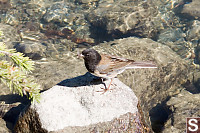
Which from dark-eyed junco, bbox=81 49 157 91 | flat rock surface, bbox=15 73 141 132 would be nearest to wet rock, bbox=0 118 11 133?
flat rock surface, bbox=15 73 141 132

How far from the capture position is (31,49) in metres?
9.84

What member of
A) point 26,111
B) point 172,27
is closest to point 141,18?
point 172,27

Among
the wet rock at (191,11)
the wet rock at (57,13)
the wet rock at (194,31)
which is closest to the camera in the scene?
the wet rock at (194,31)

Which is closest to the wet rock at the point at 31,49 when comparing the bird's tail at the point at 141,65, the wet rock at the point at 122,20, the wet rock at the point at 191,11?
the wet rock at the point at 122,20

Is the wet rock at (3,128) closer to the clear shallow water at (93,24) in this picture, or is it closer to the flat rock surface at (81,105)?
the flat rock surface at (81,105)

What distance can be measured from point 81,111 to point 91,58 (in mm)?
1283

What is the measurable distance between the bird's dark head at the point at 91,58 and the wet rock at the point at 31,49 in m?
4.65

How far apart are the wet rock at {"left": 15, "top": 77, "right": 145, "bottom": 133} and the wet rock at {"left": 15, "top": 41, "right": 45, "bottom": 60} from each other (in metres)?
4.53

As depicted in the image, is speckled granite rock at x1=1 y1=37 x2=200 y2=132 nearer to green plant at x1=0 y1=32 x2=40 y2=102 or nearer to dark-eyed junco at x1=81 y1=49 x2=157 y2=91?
dark-eyed junco at x1=81 y1=49 x2=157 y2=91

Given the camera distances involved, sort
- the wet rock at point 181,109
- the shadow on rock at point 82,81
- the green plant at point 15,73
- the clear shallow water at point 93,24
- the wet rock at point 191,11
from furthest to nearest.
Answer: the wet rock at point 191,11 < the clear shallow water at point 93,24 < the wet rock at point 181,109 < the shadow on rock at point 82,81 < the green plant at point 15,73

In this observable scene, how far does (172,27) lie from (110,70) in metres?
8.43

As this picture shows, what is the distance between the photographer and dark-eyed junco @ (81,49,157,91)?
17.4ft

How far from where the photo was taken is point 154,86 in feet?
26.9

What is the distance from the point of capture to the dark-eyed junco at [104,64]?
530cm
